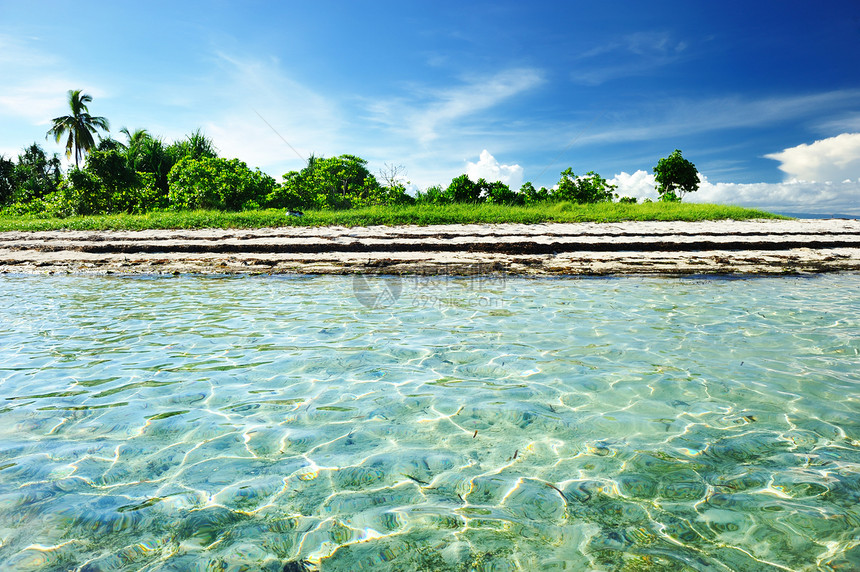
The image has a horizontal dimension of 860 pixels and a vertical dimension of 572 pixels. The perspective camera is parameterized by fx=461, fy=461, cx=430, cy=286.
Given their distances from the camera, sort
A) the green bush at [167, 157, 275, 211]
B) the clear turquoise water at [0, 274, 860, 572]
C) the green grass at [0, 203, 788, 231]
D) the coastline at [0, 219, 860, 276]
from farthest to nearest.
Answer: the green bush at [167, 157, 275, 211], the green grass at [0, 203, 788, 231], the coastline at [0, 219, 860, 276], the clear turquoise water at [0, 274, 860, 572]

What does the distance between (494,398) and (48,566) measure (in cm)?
259

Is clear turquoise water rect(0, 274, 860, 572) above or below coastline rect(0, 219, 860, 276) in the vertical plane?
below

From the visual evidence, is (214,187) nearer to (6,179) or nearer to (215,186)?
(215,186)

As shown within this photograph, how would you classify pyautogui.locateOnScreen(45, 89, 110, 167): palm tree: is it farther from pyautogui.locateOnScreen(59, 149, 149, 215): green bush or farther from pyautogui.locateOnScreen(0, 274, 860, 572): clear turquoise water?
pyautogui.locateOnScreen(0, 274, 860, 572): clear turquoise water

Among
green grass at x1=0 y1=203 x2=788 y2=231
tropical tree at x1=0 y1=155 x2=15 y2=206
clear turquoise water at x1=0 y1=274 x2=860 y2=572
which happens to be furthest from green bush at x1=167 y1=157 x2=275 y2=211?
tropical tree at x1=0 y1=155 x2=15 y2=206

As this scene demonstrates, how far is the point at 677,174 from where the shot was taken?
33500mm

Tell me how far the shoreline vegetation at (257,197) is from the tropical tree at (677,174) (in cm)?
7

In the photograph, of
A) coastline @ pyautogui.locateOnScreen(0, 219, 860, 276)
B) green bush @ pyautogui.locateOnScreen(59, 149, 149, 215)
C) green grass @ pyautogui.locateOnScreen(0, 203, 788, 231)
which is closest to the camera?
coastline @ pyautogui.locateOnScreen(0, 219, 860, 276)

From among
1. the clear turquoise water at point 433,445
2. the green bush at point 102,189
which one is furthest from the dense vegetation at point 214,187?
the clear turquoise water at point 433,445

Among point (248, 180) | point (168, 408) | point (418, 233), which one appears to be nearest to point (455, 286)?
point (418, 233)

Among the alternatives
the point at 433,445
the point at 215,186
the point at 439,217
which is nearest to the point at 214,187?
the point at 215,186

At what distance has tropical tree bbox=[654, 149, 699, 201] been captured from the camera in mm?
33312

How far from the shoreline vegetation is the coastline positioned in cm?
101

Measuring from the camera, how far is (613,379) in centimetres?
380
